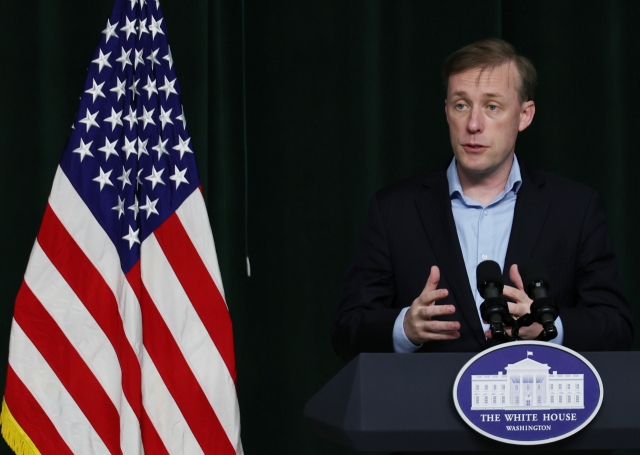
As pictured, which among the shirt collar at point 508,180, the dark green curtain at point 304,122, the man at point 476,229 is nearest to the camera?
the man at point 476,229

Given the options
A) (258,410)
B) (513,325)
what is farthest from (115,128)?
(513,325)

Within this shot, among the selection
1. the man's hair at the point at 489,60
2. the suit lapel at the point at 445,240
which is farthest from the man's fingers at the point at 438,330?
the man's hair at the point at 489,60

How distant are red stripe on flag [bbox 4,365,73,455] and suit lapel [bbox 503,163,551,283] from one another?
1.51 meters

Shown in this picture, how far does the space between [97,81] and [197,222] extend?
58 centimetres

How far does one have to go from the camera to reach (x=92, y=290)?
113 inches

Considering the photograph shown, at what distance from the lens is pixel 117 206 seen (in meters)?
2.95

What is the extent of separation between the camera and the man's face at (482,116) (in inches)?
89.0

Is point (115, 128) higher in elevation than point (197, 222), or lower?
higher

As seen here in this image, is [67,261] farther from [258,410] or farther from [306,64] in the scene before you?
[306,64]

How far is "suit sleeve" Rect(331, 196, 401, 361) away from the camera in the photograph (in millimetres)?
1981

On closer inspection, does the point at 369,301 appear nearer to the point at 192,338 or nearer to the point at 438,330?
the point at 438,330

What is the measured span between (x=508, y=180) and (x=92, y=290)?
1.37m

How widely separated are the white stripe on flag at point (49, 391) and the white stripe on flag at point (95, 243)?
0.26 metres

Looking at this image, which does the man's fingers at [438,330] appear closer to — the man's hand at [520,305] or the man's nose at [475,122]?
the man's hand at [520,305]
